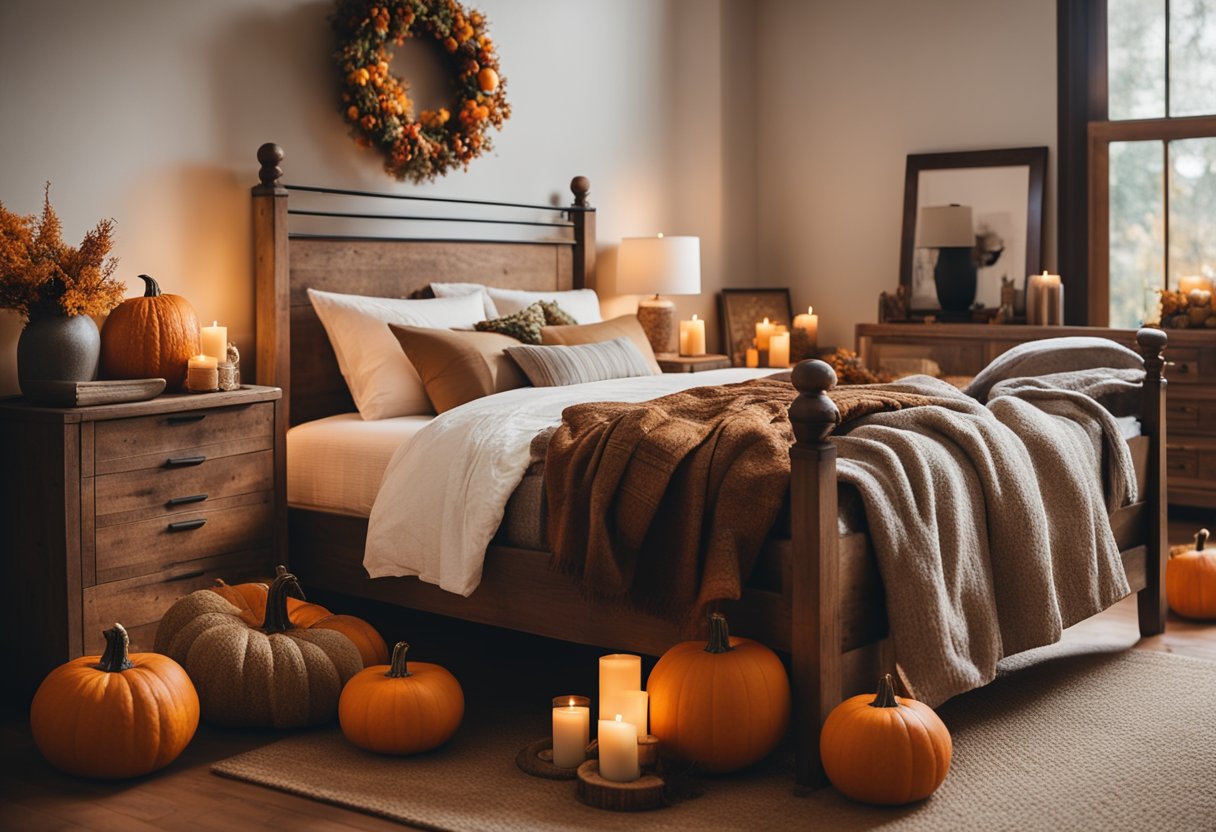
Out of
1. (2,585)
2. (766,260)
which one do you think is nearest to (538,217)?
(766,260)

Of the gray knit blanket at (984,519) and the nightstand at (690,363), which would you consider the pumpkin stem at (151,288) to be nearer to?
the gray knit blanket at (984,519)

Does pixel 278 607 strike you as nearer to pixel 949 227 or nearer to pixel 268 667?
pixel 268 667

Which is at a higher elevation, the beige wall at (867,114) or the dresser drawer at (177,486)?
the beige wall at (867,114)

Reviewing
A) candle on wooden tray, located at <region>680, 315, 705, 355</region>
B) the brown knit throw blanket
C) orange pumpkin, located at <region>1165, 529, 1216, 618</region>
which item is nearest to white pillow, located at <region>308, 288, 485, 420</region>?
the brown knit throw blanket

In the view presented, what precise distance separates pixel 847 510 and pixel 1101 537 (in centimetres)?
95

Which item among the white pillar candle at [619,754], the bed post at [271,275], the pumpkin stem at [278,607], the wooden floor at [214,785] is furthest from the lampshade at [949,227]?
the white pillar candle at [619,754]

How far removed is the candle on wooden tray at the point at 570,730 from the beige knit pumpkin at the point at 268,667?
0.60m

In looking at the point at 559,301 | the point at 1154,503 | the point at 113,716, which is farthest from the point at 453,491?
the point at 1154,503

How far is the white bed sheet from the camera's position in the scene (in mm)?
3641

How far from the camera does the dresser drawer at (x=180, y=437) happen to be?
3211mm

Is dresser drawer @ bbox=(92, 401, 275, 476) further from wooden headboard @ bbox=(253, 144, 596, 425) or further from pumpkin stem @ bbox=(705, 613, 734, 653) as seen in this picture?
pumpkin stem @ bbox=(705, 613, 734, 653)

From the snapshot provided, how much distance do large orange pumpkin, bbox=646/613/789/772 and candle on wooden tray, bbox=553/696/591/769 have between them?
6.0 inches

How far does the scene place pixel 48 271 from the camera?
3199 mm

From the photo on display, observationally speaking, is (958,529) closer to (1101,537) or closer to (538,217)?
(1101,537)
